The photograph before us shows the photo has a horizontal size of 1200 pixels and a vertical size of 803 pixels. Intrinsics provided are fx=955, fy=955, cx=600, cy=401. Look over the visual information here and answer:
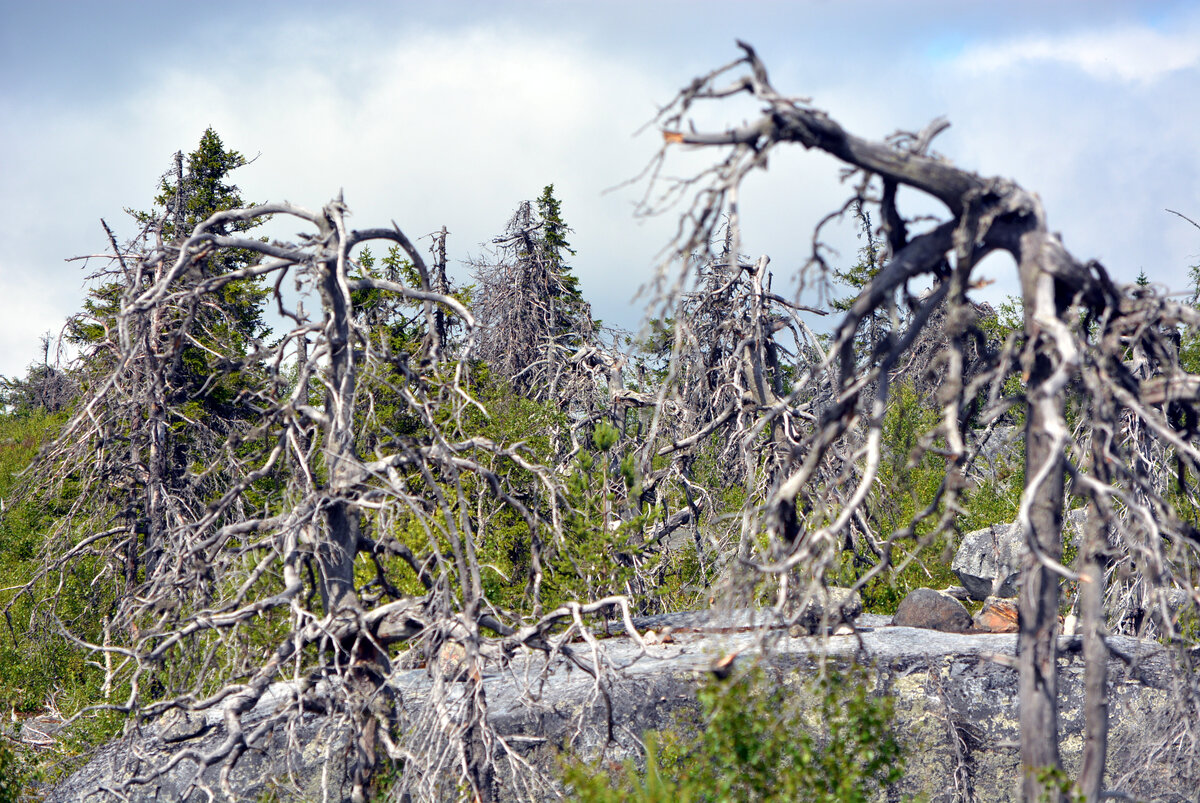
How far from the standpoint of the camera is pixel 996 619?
11.8 m

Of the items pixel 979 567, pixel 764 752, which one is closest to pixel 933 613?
pixel 979 567

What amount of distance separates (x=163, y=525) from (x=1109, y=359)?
12284 mm

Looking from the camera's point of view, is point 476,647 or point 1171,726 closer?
point 476,647

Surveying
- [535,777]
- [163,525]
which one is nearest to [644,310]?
[535,777]

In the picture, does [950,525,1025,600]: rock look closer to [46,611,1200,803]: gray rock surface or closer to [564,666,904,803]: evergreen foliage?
[46,611,1200,803]: gray rock surface

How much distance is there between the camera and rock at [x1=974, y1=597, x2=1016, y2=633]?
11695mm

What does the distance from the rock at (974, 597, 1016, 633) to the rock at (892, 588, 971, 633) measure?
8.9 inches

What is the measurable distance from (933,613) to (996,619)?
3.04 feet

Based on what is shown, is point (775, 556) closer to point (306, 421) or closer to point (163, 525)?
point (306, 421)

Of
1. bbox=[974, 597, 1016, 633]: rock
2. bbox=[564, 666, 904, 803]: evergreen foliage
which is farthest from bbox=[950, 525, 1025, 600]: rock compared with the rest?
bbox=[564, 666, 904, 803]: evergreen foliage

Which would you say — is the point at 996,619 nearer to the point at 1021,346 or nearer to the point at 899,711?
the point at 899,711

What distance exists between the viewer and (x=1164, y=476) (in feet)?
30.3

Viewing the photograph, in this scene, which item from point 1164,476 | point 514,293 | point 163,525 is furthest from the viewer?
point 514,293

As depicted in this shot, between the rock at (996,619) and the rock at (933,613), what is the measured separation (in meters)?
0.23
